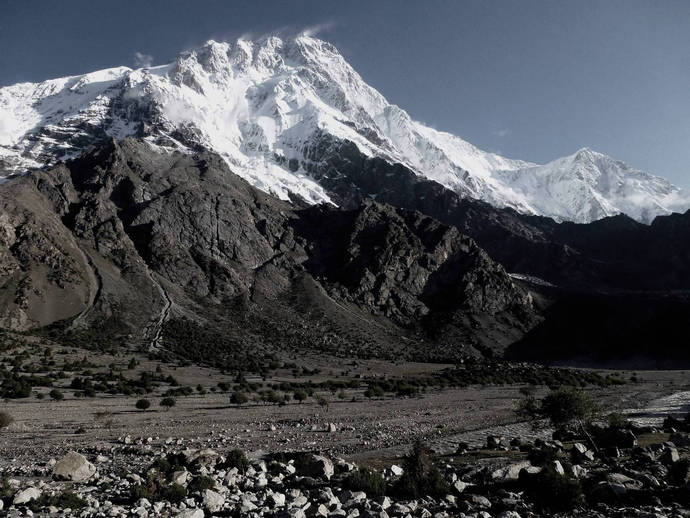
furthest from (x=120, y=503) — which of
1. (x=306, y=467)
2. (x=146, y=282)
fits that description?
(x=146, y=282)

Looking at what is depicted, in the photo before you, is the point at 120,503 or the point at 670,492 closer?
the point at 120,503

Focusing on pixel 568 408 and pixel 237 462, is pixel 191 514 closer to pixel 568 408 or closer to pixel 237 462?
pixel 237 462

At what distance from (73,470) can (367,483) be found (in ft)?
39.6

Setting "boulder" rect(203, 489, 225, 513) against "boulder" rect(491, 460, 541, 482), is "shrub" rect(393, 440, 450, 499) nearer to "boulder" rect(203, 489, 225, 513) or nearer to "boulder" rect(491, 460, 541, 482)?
"boulder" rect(491, 460, 541, 482)

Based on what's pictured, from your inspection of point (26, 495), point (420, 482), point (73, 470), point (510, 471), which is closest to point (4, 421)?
Result: point (73, 470)

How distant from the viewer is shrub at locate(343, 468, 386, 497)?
63.1ft

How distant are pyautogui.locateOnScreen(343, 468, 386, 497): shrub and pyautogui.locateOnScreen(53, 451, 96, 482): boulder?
10.7 meters

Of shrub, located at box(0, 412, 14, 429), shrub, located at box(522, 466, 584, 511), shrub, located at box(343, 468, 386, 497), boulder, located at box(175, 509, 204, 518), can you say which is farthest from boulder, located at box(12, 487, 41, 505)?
shrub, located at box(0, 412, 14, 429)

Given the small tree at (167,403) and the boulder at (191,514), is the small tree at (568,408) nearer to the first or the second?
the boulder at (191,514)

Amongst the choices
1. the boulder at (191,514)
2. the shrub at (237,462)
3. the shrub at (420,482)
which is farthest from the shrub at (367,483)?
the boulder at (191,514)

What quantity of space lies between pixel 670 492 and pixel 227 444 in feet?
75.7

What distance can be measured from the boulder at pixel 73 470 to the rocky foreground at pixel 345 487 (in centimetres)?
4

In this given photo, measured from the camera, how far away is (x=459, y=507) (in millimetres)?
17859

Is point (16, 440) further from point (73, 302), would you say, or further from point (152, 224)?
point (152, 224)
